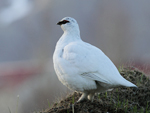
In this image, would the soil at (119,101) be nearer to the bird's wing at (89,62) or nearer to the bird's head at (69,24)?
the bird's wing at (89,62)

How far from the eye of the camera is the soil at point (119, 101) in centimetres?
331

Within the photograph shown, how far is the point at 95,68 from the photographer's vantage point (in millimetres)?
3182

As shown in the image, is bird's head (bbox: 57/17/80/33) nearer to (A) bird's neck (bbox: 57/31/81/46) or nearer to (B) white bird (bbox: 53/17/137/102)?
(A) bird's neck (bbox: 57/31/81/46)

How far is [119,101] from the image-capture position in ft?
13.0

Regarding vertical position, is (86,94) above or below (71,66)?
below

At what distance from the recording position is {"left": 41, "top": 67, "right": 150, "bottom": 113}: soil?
331 cm

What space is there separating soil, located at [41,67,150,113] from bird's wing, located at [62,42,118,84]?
1.40 feet

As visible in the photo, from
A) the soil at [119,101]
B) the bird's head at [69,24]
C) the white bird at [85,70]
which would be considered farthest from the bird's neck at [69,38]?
the soil at [119,101]

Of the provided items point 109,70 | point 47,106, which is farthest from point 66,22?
point 47,106

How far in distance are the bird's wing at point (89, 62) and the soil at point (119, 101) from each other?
0.43 m

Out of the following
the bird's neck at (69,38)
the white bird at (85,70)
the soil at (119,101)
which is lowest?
the soil at (119,101)

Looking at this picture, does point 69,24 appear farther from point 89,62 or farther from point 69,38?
point 89,62

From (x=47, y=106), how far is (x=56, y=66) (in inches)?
34.0

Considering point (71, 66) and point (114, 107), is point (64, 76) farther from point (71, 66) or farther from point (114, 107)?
point (114, 107)
